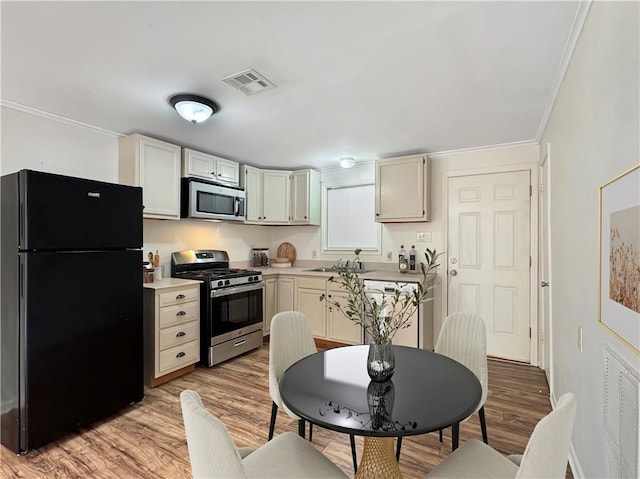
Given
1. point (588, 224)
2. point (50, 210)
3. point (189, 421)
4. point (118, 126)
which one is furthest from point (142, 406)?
point (588, 224)

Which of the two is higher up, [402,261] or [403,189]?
[403,189]

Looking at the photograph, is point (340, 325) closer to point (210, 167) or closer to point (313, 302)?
point (313, 302)

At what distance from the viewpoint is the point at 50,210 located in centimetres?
212

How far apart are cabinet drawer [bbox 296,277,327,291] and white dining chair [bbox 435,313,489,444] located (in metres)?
2.06

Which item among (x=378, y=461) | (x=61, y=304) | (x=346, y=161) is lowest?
(x=378, y=461)

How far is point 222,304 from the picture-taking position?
3.54 meters

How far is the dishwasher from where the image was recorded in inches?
137

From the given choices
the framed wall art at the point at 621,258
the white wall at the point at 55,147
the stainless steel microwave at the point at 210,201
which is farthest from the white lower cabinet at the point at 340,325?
the framed wall art at the point at 621,258

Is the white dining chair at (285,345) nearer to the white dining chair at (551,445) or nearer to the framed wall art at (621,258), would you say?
the white dining chair at (551,445)

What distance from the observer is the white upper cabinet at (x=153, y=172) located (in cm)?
314

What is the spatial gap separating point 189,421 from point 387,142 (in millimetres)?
3169

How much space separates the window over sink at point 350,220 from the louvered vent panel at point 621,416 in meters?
3.11

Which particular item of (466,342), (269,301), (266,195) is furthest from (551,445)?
(266,195)

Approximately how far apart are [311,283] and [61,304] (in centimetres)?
253
